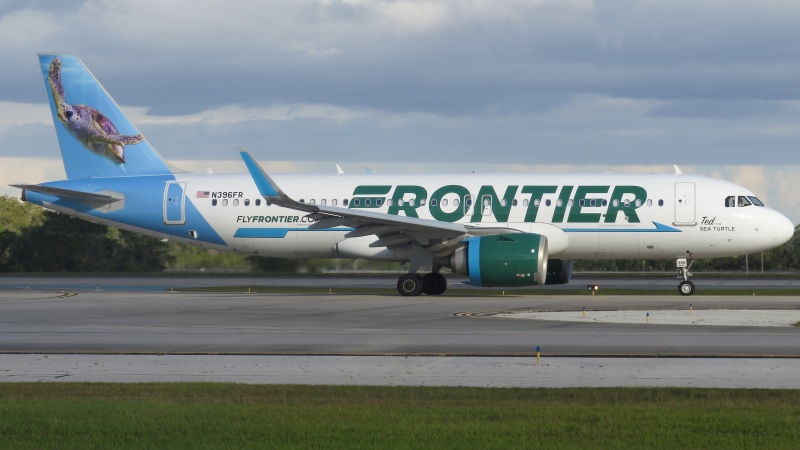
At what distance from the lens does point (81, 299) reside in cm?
3472

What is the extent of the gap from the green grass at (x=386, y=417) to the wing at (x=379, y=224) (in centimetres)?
1906

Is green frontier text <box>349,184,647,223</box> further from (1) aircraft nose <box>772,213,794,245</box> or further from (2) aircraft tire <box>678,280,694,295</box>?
(1) aircraft nose <box>772,213,794,245</box>

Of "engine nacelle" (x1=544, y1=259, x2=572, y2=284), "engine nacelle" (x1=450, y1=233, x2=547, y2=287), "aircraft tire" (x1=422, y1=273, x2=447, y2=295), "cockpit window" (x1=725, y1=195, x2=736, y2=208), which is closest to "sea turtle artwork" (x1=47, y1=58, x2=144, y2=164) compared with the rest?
"aircraft tire" (x1=422, y1=273, x2=447, y2=295)

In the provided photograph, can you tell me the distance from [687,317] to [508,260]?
8.26 meters

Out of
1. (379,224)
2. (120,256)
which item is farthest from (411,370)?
(120,256)

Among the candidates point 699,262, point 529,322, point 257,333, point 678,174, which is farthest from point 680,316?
point 699,262

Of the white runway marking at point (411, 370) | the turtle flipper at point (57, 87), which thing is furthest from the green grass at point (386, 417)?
the turtle flipper at point (57, 87)

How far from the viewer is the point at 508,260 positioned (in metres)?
32.9

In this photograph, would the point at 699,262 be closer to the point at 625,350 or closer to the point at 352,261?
the point at 352,261

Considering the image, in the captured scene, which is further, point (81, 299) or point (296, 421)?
point (81, 299)

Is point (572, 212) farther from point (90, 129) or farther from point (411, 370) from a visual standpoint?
point (411, 370)

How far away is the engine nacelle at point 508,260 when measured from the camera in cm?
3288

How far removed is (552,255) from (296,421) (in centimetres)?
2548

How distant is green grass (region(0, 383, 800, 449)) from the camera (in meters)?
10.6
